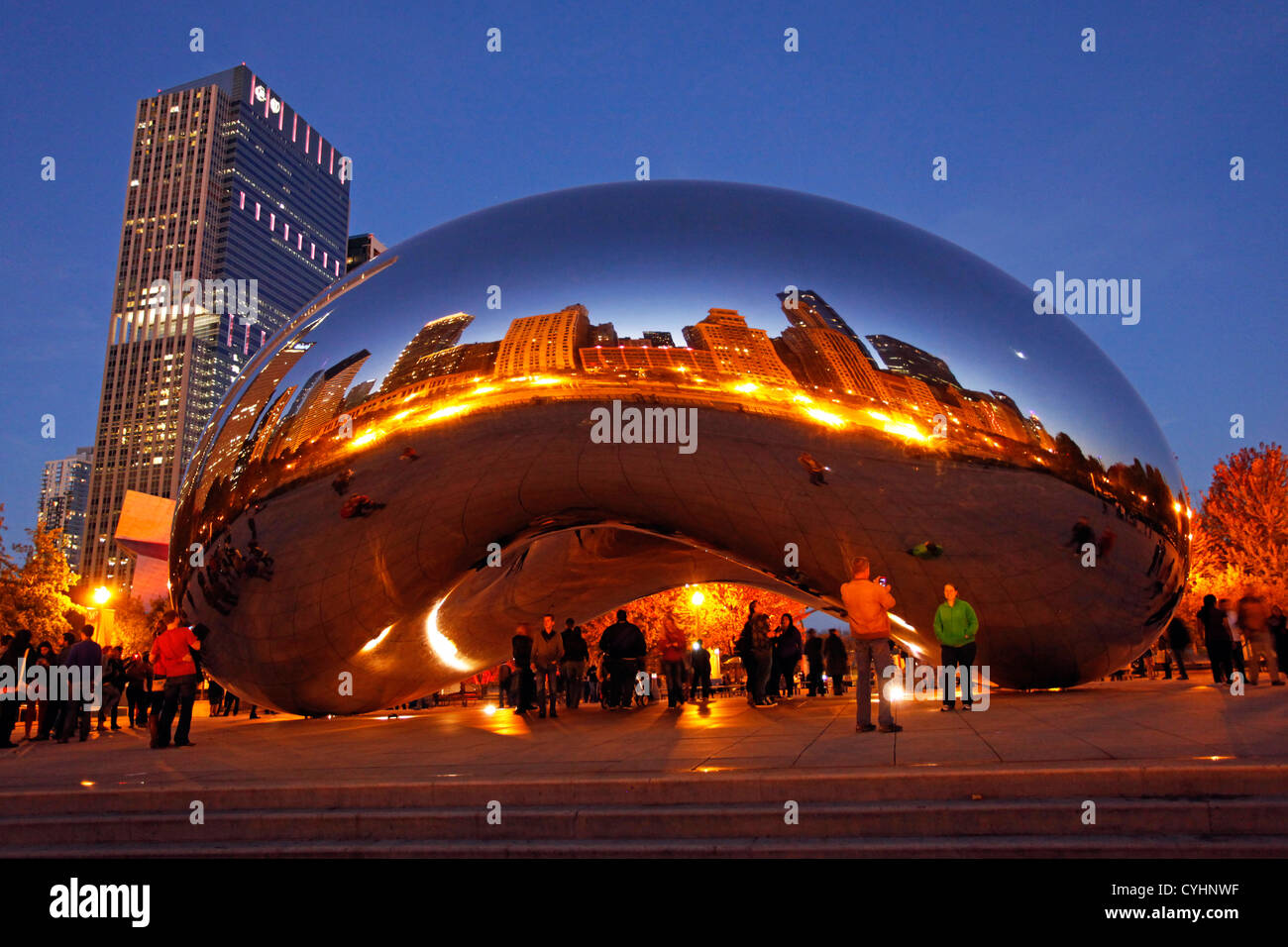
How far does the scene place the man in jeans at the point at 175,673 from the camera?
30.4 feet

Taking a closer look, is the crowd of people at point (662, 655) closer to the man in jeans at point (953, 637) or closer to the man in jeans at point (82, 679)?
the man in jeans at point (953, 637)

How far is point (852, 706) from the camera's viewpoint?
416 inches

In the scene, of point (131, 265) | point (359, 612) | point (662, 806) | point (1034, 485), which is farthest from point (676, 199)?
point (131, 265)

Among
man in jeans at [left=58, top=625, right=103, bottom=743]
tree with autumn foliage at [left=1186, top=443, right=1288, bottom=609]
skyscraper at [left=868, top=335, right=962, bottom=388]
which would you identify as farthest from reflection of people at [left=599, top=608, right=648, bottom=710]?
tree with autumn foliage at [left=1186, top=443, right=1288, bottom=609]

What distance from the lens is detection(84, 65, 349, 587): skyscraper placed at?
156875mm

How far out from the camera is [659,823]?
16.1 ft

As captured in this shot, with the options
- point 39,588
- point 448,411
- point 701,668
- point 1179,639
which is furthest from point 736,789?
point 39,588

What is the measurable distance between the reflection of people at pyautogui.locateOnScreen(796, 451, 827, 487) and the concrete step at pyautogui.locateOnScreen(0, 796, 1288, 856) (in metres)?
3.29

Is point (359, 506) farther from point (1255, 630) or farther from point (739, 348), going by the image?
point (1255, 630)

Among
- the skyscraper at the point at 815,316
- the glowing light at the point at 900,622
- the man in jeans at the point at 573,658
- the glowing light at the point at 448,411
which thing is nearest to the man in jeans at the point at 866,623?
the glowing light at the point at 900,622

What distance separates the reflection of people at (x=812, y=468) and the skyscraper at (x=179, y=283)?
156 m
